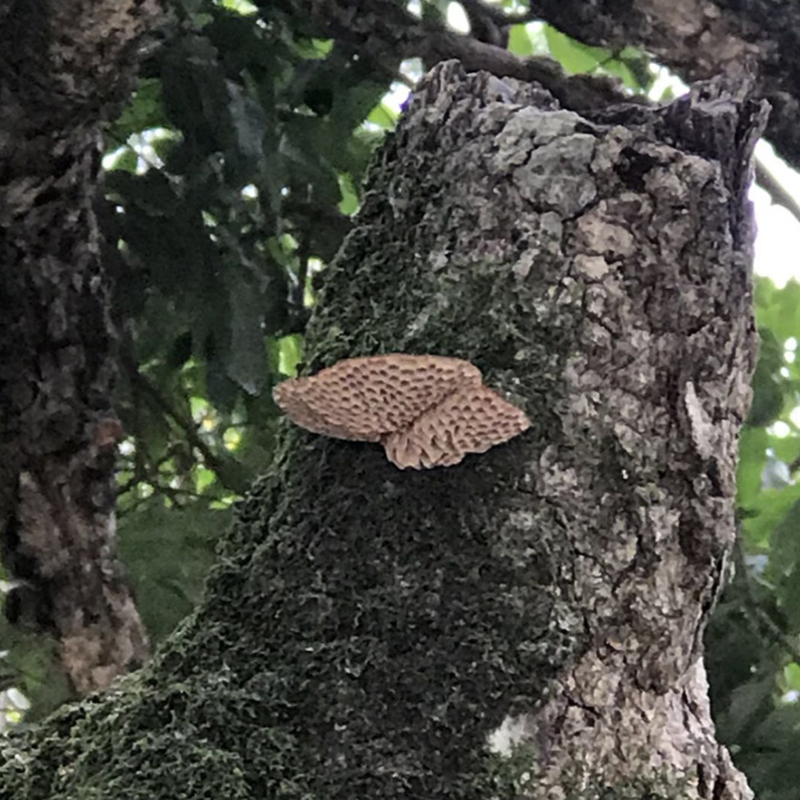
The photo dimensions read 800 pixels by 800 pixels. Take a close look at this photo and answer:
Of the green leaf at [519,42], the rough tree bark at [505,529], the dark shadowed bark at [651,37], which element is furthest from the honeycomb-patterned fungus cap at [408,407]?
the green leaf at [519,42]

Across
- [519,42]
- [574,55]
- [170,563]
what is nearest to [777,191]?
[574,55]

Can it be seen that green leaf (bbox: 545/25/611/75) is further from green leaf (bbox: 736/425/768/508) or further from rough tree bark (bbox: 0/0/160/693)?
rough tree bark (bbox: 0/0/160/693)

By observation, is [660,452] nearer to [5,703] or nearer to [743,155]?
[743,155]

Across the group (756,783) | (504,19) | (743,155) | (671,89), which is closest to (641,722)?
(743,155)

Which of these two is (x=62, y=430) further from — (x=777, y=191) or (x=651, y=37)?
(x=777, y=191)

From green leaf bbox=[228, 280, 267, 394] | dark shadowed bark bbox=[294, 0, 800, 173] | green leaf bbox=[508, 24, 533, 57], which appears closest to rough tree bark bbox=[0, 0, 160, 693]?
green leaf bbox=[228, 280, 267, 394]

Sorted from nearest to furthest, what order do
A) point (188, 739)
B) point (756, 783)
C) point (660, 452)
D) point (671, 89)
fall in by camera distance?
point (188, 739) → point (660, 452) → point (756, 783) → point (671, 89)

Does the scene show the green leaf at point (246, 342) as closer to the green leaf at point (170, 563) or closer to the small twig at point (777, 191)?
the green leaf at point (170, 563)
